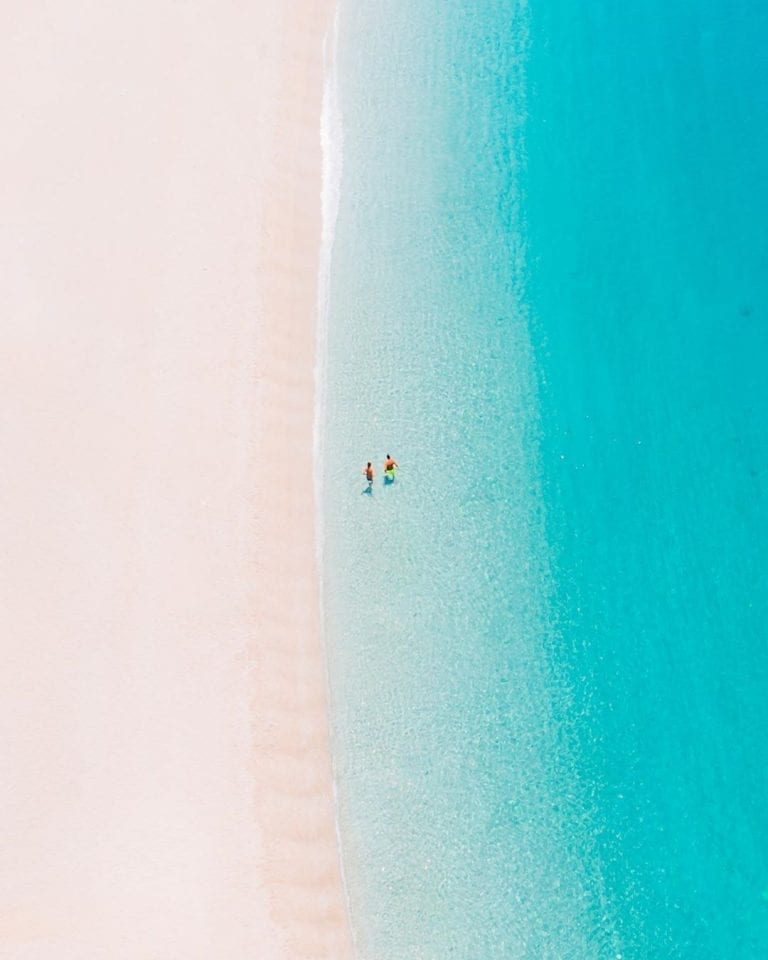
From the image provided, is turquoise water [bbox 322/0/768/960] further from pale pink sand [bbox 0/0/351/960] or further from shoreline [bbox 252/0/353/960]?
pale pink sand [bbox 0/0/351/960]

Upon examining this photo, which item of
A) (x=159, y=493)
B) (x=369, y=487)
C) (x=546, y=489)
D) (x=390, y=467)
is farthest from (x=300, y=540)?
(x=546, y=489)

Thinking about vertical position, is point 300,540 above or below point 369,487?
below

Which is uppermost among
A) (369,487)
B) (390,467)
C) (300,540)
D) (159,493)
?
(390,467)

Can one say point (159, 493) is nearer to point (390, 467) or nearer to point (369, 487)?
point (369, 487)

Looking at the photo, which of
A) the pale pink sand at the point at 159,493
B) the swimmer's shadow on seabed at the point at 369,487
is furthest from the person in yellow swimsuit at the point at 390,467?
the pale pink sand at the point at 159,493

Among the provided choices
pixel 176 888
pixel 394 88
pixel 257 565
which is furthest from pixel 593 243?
pixel 176 888

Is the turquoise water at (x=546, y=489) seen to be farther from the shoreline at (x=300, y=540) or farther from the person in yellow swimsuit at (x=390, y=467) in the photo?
the shoreline at (x=300, y=540)

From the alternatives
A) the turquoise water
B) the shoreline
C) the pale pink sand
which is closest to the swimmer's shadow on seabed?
the turquoise water

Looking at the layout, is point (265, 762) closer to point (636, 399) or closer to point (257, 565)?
point (257, 565)
